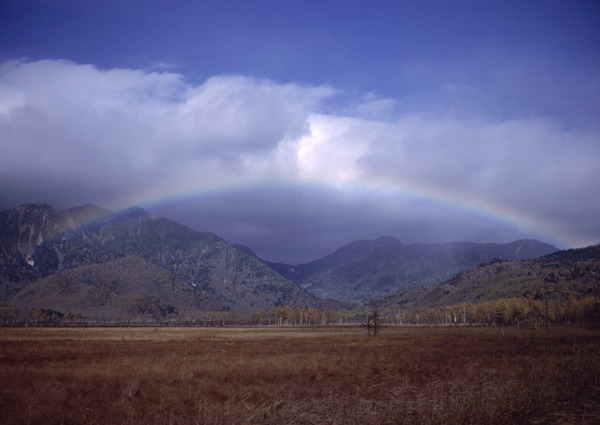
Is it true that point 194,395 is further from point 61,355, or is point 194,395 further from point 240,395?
point 61,355

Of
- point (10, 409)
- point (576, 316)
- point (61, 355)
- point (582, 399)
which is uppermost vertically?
point (582, 399)

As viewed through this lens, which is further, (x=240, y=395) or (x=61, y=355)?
(x=61, y=355)

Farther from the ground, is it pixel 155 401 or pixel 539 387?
pixel 539 387

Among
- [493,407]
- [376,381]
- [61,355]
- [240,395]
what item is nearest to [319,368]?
[376,381]

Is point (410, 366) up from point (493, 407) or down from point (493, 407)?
down

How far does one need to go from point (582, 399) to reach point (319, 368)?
16.3 m

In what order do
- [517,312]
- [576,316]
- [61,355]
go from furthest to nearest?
[517,312]
[576,316]
[61,355]

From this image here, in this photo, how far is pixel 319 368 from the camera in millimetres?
25562

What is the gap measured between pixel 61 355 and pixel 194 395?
73.4 ft

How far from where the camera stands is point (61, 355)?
33.2m

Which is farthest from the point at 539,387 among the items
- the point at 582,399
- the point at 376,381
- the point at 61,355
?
the point at 61,355

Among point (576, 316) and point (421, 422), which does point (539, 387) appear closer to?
point (421, 422)

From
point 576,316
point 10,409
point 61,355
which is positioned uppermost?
point 10,409

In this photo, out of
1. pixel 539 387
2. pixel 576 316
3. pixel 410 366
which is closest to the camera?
pixel 539 387
